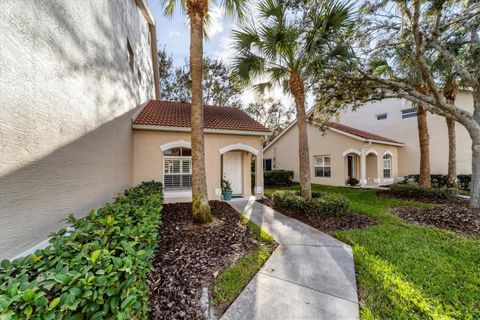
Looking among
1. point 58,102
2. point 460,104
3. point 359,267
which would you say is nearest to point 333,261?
point 359,267

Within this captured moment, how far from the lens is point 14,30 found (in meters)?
2.35

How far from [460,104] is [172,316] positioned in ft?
73.6

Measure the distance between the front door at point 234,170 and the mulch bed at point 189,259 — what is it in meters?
3.99

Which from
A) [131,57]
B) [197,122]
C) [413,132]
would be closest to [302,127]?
[197,122]

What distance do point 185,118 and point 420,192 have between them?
1249 centimetres

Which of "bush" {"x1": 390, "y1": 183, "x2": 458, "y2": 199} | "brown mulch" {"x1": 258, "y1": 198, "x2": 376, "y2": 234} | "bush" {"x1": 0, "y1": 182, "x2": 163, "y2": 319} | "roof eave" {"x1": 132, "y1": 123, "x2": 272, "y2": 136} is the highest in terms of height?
"roof eave" {"x1": 132, "y1": 123, "x2": 272, "y2": 136}

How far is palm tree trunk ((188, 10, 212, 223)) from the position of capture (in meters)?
5.75

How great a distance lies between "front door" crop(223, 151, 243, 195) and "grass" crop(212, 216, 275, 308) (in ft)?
19.0

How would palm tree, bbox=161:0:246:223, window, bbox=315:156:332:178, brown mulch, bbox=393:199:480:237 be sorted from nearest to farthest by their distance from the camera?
palm tree, bbox=161:0:246:223
brown mulch, bbox=393:199:480:237
window, bbox=315:156:332:178

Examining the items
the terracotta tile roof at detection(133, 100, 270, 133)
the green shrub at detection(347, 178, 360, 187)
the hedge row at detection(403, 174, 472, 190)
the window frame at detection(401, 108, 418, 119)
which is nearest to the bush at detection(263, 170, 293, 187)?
the green shrub at detection(347, 178, 360, 187)

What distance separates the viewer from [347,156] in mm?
16406

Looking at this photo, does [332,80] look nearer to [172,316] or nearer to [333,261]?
→ [333,261]

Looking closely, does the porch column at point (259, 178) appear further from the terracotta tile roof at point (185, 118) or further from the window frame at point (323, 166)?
the window frame at point (323, 166)

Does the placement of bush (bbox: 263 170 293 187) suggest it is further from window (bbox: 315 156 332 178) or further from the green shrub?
the green shrub
